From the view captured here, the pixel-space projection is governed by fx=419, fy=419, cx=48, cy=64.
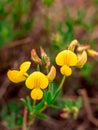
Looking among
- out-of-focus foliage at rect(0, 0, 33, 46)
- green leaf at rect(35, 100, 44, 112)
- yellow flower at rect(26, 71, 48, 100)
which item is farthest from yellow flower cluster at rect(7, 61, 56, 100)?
out-of-focus foliage at rect(0, 0, 33, 46)

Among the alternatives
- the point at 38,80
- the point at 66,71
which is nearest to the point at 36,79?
the point at 38,80

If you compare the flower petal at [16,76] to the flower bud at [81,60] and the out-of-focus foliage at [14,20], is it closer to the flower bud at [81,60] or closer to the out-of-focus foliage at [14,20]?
the flower bud at [81,60]

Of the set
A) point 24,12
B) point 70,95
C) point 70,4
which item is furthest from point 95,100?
point 70,4

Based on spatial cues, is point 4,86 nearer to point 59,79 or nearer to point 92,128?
point 59,79

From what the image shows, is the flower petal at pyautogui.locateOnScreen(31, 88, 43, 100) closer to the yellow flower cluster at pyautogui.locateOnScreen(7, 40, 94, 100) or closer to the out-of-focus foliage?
the yellow flower cluster at pyautogui.locateOnScreen(7, 40, 94, 100)

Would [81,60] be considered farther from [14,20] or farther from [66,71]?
[14,20]
